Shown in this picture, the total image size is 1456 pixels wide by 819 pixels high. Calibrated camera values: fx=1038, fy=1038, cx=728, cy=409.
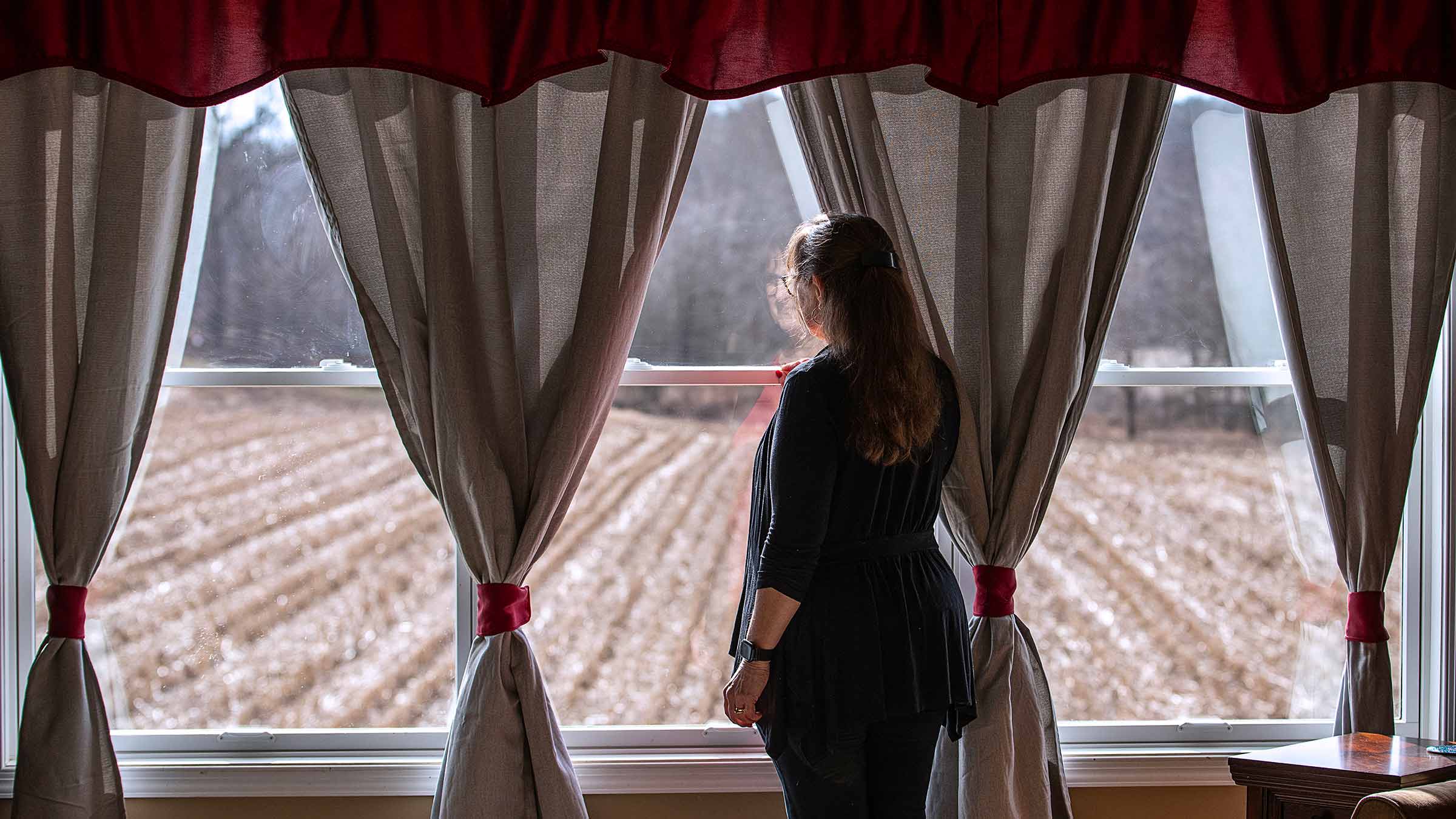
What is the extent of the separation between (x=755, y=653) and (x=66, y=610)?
1586 mm

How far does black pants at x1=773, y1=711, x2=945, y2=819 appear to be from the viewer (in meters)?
1.84

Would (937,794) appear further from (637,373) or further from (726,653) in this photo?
(637,373)

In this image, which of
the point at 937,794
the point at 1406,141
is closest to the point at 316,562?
the point at 937,794

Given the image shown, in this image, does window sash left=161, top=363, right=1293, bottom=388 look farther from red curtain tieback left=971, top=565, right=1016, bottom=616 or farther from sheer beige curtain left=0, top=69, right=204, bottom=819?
red curtain tieback left=971, top=565, right=1016, bottom=616

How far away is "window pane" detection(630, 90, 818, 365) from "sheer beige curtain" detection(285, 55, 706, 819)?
18cm

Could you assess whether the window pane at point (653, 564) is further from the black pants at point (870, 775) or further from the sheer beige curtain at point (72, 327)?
the sheer beige curtain at point (72, 327)

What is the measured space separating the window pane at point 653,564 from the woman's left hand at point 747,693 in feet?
2.26

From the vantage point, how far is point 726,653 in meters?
2.53

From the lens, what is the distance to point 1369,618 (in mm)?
2428

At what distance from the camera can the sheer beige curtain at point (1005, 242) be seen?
234 centimetres

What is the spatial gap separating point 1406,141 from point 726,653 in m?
2.01

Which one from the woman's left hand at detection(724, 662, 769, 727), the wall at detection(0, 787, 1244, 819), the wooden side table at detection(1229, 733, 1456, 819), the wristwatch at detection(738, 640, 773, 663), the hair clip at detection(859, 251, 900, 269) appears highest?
the hair clip at detection(859, 251, 900, 269)

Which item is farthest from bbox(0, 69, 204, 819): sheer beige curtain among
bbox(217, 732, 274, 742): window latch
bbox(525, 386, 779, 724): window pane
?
bbox(525, 386, 779, 724): window pane

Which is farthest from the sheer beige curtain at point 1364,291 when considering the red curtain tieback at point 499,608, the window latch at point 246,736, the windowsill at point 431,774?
the window latch at point 246,736
